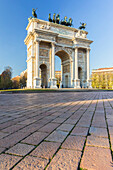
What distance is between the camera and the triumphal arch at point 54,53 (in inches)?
973

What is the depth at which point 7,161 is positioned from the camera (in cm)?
123

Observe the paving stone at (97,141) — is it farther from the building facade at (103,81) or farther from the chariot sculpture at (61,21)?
the building facade at (103,81)

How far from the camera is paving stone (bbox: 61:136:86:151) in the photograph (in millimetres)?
1488

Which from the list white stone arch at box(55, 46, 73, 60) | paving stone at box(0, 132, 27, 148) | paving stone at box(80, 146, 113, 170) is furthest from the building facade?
paving stone at box(80, 146, 113, 170)

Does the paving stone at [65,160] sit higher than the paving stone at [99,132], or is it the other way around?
the paving stone at [65,160]

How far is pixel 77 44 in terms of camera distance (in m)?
29.0

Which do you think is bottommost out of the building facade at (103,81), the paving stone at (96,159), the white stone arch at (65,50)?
the paving stone at (96,159)

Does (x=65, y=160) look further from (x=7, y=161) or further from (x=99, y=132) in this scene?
(x=99, y=132)

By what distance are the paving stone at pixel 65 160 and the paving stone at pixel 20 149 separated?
358 mm

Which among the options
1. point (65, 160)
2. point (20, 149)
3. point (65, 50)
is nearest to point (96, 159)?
point (65, 160)

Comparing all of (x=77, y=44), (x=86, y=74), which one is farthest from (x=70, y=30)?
(x=86, y=74)

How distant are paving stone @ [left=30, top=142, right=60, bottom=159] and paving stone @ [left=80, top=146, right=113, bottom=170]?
0.35 metres

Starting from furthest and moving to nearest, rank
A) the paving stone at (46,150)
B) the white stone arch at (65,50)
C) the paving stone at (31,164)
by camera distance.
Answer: the white stone arch at (65,50)
the paving stone at (46,150)
the paving stone at (31,164)

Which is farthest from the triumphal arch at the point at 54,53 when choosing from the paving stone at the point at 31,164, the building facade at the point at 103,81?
the building facade at the point at 103,81
